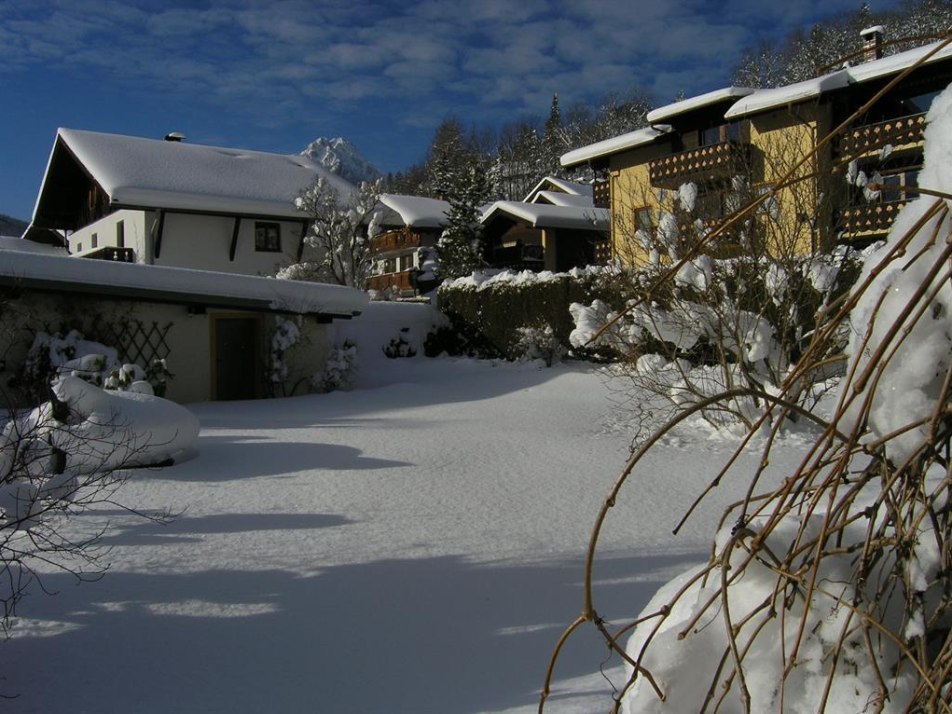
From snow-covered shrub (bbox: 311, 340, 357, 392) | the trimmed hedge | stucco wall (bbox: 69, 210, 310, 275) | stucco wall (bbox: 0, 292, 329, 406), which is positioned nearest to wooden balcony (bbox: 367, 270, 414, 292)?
stucco wall (bbox: 69, 210, 310, 275)

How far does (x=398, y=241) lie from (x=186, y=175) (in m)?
13.9

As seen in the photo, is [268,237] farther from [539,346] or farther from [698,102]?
[698,102]

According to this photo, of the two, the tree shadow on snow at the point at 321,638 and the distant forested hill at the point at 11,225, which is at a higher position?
the distant forested hill at the point at 11,225

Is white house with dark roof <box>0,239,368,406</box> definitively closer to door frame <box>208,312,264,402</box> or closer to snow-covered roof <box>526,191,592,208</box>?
door frame <box>208,312,264,402</box>

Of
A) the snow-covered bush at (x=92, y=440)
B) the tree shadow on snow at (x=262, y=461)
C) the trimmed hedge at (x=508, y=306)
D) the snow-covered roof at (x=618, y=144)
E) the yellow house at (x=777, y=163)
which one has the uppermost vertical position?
the snow-covered roof at (x=618, y=144)

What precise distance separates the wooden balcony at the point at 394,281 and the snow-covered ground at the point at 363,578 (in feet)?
83.2

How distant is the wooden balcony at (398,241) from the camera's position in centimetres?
3753

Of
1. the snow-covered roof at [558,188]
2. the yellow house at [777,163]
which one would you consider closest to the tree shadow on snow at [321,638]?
the yellow house at [777,163]

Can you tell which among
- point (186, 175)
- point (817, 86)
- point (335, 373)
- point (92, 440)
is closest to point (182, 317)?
point (335, 373)

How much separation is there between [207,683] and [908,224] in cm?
411

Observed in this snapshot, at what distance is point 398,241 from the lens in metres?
38.8

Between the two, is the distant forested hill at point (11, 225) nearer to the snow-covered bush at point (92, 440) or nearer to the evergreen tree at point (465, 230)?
the evergreen tree at point (465, 230)

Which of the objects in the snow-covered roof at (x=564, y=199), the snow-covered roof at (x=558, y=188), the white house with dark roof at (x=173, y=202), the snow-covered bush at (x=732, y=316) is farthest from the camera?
the snow-covered roof at (x=558, y=188)

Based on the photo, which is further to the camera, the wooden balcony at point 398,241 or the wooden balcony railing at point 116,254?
the wooden balcony at point 398,241
